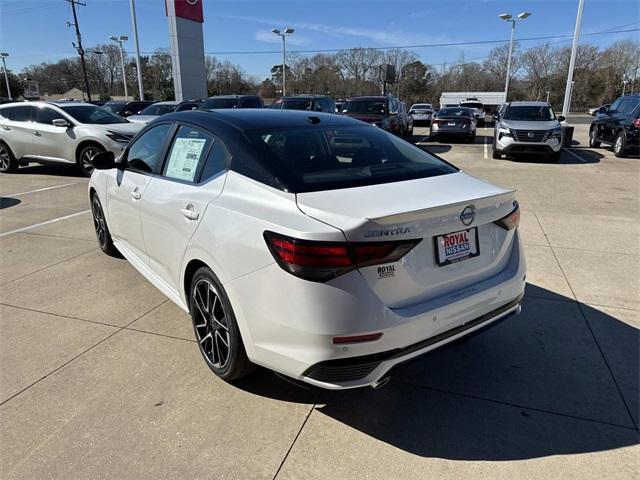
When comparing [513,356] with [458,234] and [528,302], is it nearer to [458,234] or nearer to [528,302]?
[528,302]

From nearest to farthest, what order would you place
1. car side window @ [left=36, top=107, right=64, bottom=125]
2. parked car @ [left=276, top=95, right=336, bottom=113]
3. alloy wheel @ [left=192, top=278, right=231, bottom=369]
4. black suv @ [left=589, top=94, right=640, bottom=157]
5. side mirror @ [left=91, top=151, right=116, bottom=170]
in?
alloy wheel @ [left=192, top=278, right=231, bottom=369] < side mirror @ [left=91, top=151, right=116, bottom=170] < car side window @ [left=36, top=107, right=64, bottom=125] < black suv @ [left=589, top=94, right=640, bottom=157] < parked car @ [left=276, top=95, right=336, bottom=113]

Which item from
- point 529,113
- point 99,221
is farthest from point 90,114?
point 529,113

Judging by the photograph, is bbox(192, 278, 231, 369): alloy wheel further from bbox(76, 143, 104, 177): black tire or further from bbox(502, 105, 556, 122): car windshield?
bbox(502, 105, 556, 122): car windshield

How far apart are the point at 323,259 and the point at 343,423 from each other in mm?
1069

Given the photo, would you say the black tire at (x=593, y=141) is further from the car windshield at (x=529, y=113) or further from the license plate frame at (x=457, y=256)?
the license plate frame at (x=457, y=256)

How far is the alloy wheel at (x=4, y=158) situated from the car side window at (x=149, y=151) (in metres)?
9.81

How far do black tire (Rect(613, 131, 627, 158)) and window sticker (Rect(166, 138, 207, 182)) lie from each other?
14.3m

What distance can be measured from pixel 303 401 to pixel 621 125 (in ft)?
48.9

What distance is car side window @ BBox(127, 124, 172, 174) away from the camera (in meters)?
3.57

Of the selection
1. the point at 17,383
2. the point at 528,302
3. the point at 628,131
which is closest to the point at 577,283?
the point at 528,302

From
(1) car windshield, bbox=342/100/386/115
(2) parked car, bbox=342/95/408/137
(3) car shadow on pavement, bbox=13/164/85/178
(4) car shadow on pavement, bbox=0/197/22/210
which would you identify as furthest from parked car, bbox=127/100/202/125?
(4) car shadow on pavement, bbox=0/197/22/210

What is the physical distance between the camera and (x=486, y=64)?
85.2 m

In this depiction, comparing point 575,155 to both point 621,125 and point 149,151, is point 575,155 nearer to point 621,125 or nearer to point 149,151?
point 621,125

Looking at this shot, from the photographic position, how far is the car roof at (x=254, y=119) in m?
3.09
